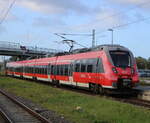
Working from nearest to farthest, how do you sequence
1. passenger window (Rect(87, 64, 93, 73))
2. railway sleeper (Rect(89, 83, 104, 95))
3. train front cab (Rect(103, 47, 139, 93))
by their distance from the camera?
1. train front cab (Rect(103, 47, 139, 93))
2. railway sleeper (Rect(89, 83, 104, 95))
3. passenger window (Rect(87, 64, 93, 73))

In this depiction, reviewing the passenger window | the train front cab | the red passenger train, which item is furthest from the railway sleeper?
the train front cab

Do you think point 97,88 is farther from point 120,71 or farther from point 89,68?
point 120,71

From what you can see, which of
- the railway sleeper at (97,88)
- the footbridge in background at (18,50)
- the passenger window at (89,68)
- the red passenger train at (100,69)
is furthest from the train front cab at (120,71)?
the footbridge in background at (18,50)

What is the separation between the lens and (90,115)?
13070 millimetres

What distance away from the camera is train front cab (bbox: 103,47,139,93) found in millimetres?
20141

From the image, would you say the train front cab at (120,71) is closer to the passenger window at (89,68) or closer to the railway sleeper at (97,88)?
the railway sleeper at (97,88)

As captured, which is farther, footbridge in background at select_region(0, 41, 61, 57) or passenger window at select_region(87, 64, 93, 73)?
footbridge in background at select_region(0, 41, 61, 57)

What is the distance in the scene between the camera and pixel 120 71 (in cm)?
2042

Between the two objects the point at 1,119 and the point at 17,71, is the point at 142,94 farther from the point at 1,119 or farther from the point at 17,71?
the point at 17,71

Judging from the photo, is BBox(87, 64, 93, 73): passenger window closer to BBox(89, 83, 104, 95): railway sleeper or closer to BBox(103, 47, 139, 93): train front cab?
BBox(89, 83, 104, 95): railway sleeper

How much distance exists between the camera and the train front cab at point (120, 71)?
20141 mm

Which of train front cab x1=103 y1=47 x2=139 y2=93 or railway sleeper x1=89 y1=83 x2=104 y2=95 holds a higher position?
train front cab x1=103 y1=47 x2=139 y2=93

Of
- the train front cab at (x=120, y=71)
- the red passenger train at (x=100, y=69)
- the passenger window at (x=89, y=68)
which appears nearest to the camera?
the train front cab at (x=120, y=71)

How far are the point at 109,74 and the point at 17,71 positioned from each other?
4036 cm
